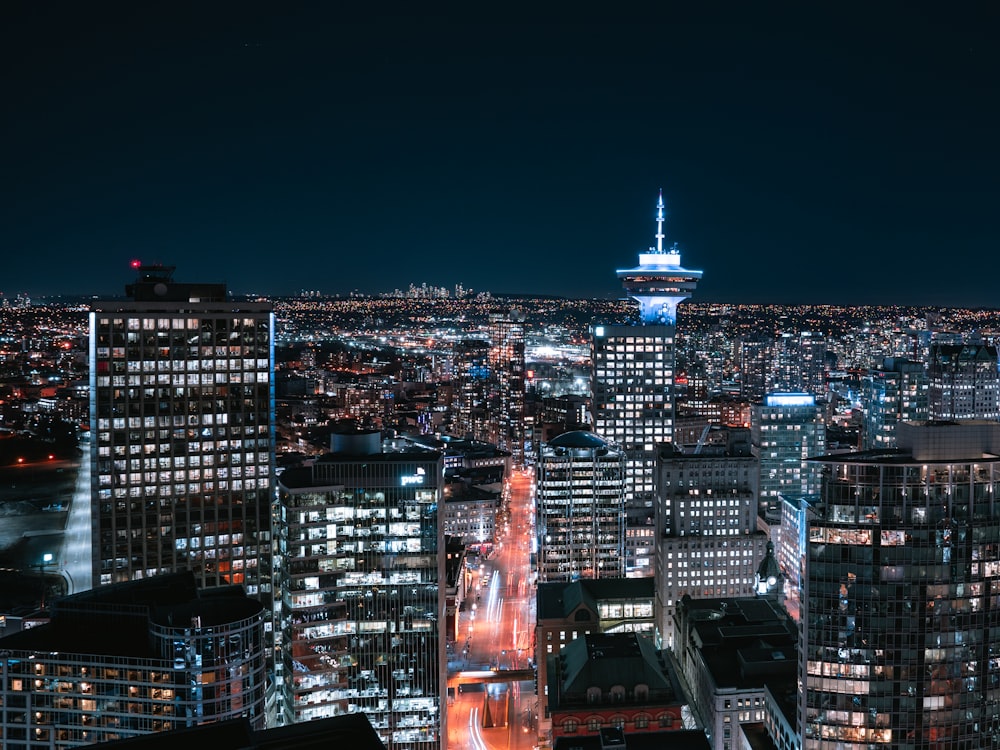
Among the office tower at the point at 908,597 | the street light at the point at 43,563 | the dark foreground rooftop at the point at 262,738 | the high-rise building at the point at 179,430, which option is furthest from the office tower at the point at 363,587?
the street light at the point at 43,563

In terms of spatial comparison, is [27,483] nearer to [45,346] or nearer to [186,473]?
[45,346]

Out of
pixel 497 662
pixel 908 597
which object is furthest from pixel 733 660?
pixel 908 597

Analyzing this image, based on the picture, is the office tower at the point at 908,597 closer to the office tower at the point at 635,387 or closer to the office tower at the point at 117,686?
the office tower at the point at 117,686

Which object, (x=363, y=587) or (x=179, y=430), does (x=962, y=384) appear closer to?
(x=363, y=587)

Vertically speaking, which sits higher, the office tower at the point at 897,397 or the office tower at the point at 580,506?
the office tower at the point at 897,397

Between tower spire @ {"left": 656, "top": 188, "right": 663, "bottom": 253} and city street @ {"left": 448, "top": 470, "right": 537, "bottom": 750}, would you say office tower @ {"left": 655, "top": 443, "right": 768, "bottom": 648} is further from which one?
tower spire @ {"left": 656, "top": 188, "right": 663, "bottom": 253}

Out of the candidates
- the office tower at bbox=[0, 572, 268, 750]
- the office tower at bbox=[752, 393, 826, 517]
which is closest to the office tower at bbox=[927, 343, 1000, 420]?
the office tower at bbox=[752, 393, 826, 517]
